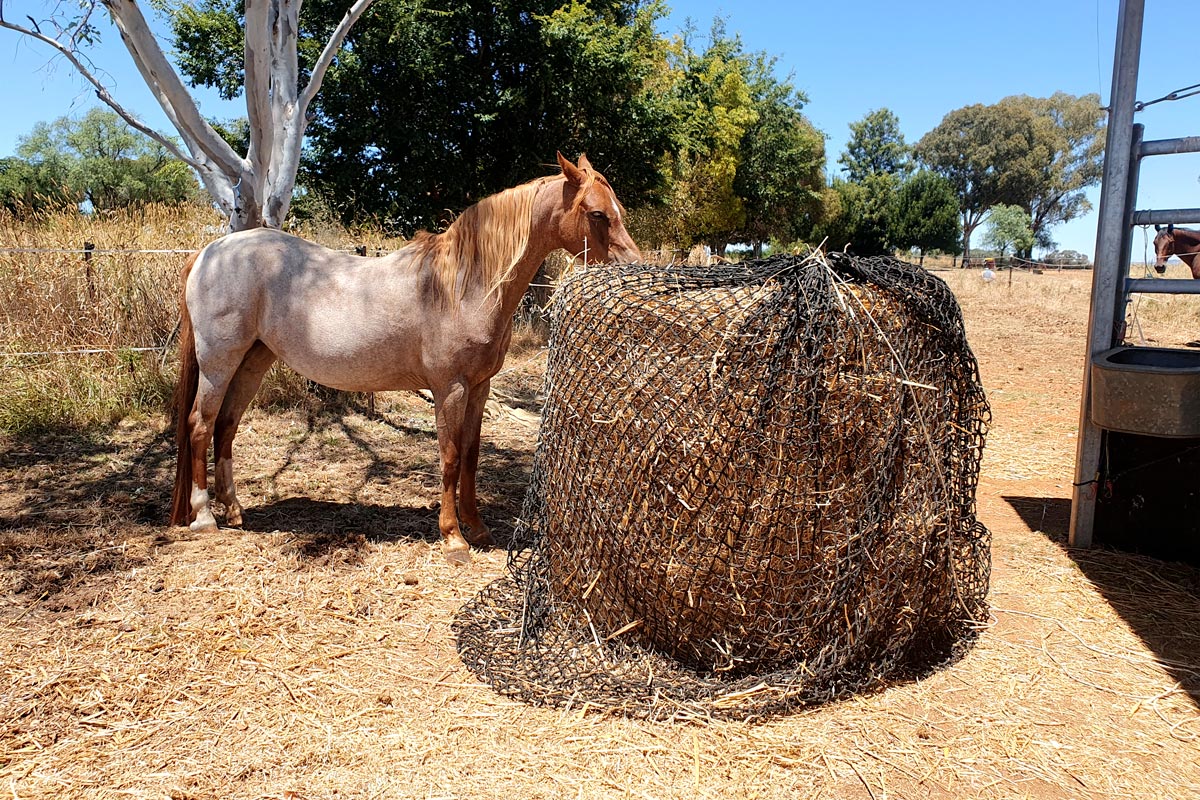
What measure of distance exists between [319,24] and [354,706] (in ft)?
36.9

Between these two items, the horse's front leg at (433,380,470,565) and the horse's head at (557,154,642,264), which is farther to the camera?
the horse's front leg at (433,380,470,565)

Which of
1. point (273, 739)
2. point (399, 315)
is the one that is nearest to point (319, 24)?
point (399, 315)

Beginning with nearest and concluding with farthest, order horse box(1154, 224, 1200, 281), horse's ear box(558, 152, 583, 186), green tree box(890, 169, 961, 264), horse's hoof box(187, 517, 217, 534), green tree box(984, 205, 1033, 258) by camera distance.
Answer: horse's ear box(558, 152, 583, 186), horse's hoof box(187, 517, 217, 534), horse box(1154, 224, 1200, 281), green tree box(890, 169, 961, 264), green tree box(984, 205, 1033, 258)

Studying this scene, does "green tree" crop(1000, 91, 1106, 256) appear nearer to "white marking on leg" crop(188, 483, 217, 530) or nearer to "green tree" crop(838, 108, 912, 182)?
"green tree" crop(838, 108, 912, 182)

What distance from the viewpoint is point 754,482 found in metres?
2.46

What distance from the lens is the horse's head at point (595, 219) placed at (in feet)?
11.9

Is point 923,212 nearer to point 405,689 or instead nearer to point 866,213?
point 866,213

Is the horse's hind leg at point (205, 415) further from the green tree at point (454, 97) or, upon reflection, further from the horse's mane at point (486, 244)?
the green tree at point (454, 97)

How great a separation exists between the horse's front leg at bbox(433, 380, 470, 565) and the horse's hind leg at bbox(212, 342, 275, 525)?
1360mm

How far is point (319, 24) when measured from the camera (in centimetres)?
1079

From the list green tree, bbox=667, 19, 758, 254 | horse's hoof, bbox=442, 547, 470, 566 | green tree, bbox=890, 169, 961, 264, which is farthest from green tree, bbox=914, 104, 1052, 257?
horse's hoof, bbox=442, 547, 470, 566

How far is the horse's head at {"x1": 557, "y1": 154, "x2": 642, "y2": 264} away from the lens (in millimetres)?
3635

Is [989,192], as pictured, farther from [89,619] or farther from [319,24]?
[89,619]

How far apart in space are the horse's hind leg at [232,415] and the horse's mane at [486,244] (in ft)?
4.57
